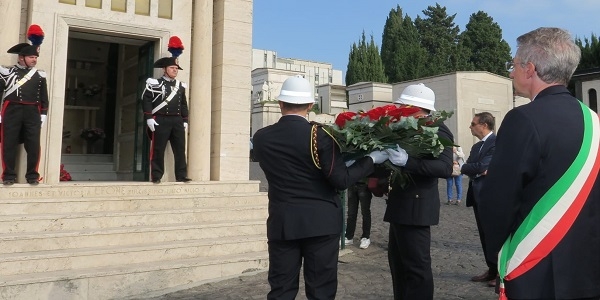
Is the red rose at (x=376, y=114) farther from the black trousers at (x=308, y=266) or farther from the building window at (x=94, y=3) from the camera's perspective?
the building window at (x=94, y=3)

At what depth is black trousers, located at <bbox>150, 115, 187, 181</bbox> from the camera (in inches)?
333

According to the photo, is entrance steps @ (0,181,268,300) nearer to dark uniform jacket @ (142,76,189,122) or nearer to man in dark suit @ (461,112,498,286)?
dark uniform jacket @ (142,76,189,122)

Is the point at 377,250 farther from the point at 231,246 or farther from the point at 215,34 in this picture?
the point at 215,34

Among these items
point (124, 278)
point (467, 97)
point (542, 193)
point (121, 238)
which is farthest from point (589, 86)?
point (542, 193)

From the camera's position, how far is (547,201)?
2.17 m

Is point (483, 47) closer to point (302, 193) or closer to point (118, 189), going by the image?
point (118, 189)

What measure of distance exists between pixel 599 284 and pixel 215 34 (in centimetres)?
873

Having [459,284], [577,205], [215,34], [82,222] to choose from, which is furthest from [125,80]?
[577,205]

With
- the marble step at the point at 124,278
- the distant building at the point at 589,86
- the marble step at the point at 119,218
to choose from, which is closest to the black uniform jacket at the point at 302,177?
the marble step at the point at 124,278

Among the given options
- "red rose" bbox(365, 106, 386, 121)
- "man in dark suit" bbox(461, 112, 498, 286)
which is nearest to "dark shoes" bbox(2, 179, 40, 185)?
"red rose" bbox(365, 106, 386, 121)

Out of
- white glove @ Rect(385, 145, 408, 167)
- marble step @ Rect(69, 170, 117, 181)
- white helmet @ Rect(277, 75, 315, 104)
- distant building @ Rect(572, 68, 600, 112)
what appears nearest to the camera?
white helmet @ Rect(277, 75, 315, 104)

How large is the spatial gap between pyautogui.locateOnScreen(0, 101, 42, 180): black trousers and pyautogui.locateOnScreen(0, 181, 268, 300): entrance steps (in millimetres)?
421

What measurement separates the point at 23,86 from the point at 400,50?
189 feet

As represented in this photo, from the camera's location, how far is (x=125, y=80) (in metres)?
11.4
